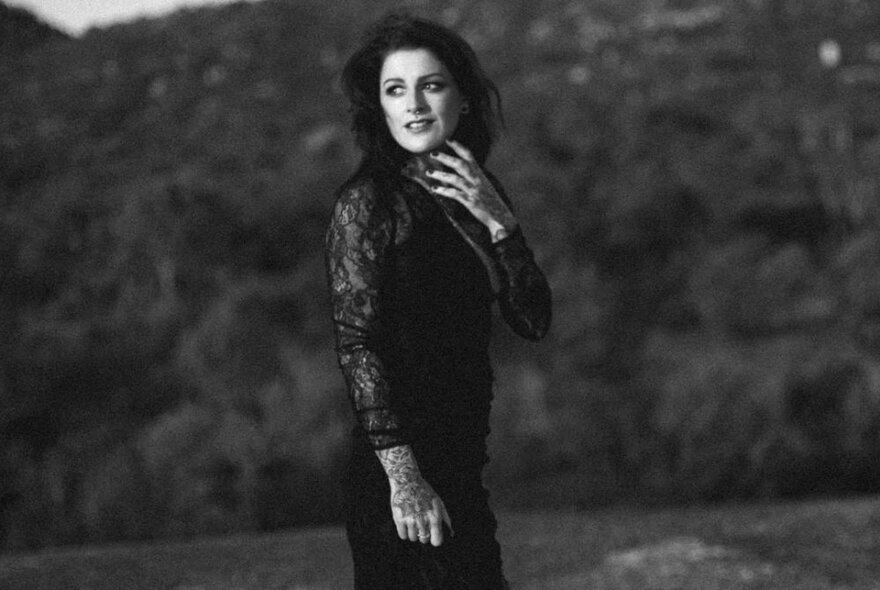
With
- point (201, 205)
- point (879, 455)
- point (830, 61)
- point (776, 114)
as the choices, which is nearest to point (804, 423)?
point (879, 455)

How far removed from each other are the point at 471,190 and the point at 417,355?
0.30 m

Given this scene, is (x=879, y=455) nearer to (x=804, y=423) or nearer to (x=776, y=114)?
(x=804, y=423)

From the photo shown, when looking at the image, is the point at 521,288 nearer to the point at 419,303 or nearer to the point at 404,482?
the point at 419,303

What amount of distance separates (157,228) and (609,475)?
709 centimetres

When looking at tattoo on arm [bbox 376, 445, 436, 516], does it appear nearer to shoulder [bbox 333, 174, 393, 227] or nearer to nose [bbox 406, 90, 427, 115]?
shoulder [bbox 333, 174, 393, 227]

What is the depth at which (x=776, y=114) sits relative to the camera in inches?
605

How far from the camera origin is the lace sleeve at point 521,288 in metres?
1.74

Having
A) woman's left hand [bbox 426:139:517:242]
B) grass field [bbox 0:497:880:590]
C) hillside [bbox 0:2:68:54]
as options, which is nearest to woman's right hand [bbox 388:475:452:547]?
woman's left hand [bbox 426:139:517:242]

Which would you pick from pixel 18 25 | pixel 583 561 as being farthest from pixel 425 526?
pixel 18 25

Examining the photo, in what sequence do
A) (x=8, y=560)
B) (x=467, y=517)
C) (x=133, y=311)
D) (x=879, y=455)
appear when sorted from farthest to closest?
(x=133, y=311) < (x=879, y=455) < (x=8, y=560) < (x=467, y=517)

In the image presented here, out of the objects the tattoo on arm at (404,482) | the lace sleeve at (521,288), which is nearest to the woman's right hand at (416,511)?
the tattoo on arm at (404,482)

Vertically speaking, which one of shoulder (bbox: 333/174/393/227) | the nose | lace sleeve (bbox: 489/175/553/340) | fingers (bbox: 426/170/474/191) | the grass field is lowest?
the grass field

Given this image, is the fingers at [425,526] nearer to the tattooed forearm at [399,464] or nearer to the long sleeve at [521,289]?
the tattooed forearm at [399,464]

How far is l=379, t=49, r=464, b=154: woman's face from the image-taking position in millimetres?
1700
